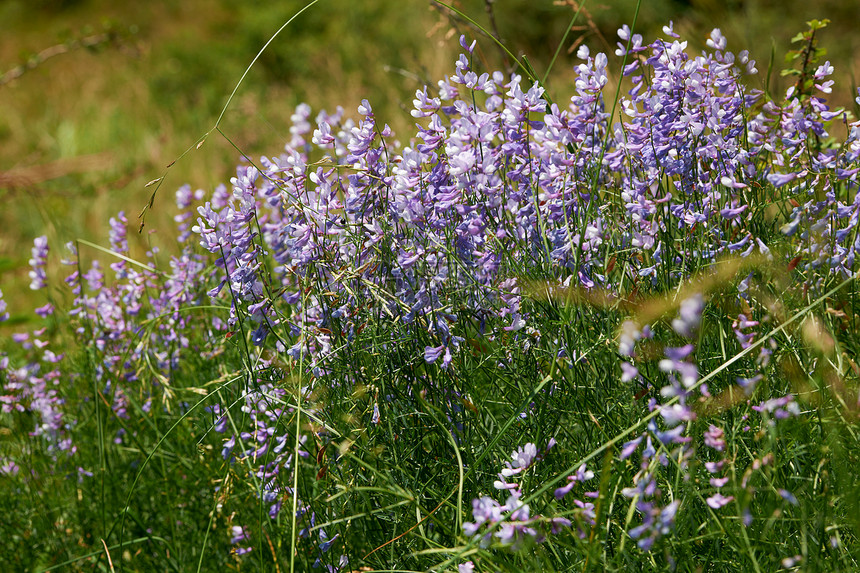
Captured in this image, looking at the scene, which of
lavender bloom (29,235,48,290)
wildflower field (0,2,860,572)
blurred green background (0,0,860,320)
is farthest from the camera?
blurred green background (0,0,860,320)

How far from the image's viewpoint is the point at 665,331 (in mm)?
1717

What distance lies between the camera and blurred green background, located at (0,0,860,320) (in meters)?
6.82

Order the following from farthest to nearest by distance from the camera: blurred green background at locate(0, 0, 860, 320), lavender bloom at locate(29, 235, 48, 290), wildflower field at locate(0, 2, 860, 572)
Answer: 1. blurred green background at locate(0, 0, 860, 320)
2. lavender bloom at locate(29, 235, 48, 290)
3. wildflower field at locate(0, 2, 860, 572)

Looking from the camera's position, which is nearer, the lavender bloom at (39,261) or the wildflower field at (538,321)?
the wildflower field at (538,321)

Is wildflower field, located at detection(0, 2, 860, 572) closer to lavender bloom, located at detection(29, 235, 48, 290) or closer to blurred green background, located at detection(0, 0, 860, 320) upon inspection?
lavender bloom, located at detection(29, 235, 48, 290)

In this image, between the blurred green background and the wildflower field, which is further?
the blurred green background

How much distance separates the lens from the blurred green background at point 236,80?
6.82 meters

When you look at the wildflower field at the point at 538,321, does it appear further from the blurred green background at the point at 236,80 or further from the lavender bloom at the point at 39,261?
the blurred green background at the point at 236,80

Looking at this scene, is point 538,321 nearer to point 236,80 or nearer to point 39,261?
point 39,261

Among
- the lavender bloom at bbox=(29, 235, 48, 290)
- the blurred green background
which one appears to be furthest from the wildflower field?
the blurred green background

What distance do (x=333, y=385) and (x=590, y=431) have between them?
0.60 m

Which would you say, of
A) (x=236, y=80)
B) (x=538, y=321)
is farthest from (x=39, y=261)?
(x=236, y=80)

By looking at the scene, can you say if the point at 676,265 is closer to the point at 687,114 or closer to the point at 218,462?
the point at 687,114

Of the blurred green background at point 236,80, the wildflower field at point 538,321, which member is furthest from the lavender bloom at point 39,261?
the blurred green background at point 236,80
